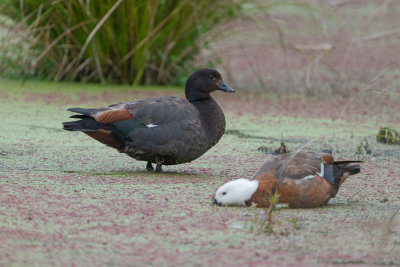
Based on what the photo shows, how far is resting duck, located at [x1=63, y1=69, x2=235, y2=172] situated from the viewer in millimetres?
3793

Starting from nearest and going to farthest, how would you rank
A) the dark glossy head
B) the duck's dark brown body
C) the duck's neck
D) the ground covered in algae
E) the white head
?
the ground covered in algae → the white head → the duck's dark brown body → the duck's neck → the dark glossy head

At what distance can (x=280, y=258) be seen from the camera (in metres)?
2.44

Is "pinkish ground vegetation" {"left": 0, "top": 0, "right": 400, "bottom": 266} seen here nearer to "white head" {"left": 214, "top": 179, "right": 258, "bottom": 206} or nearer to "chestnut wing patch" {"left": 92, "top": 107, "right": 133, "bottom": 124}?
"white head" {"left": 214, "top": 179, "right": 258, "bottom": 206}

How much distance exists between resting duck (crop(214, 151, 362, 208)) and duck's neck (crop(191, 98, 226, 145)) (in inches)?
29.2

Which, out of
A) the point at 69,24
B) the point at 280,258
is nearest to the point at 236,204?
the point at 280,258

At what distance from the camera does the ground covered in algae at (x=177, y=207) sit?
2479mm

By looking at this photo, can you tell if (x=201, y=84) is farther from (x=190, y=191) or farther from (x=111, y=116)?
(x=190, y=191)

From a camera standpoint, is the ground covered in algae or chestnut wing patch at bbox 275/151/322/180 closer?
the ground covered in algae

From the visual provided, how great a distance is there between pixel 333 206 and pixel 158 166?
1072 millimetres

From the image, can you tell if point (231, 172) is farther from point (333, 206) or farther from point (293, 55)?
point (293, 55)

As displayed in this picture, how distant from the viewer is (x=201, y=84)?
4.16 meters

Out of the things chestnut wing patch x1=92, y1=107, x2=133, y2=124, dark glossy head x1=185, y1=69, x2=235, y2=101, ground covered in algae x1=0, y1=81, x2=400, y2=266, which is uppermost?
dark glossy head x1=185, y1=69, x2=235, y2=101

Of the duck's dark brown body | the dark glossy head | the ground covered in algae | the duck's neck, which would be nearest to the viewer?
the ground covered in algae

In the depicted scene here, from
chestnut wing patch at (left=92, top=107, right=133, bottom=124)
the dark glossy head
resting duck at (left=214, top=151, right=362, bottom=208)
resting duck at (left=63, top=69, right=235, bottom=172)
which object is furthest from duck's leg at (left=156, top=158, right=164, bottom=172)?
resting duck at (left=214, top=151, right=362, bottom=208)
